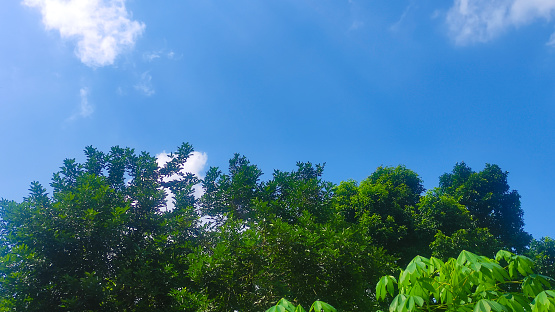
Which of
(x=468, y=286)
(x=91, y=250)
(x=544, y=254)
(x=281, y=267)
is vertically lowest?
(x=468, y=286)

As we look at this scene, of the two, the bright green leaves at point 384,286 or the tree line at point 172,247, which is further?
the tree line at point 172,247

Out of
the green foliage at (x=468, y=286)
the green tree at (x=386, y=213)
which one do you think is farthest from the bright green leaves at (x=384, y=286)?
the green tree at (x=386, y=213)

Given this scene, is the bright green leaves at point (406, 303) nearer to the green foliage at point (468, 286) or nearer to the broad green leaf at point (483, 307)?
the green foliage at point (468, 286)

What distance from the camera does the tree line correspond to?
962cm

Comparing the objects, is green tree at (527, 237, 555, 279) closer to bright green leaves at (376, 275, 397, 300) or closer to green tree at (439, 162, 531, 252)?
green tree at (439, 162, 531, 252)

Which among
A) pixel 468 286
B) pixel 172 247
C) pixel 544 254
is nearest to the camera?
pixel 468 286

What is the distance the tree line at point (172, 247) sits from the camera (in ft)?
31.6

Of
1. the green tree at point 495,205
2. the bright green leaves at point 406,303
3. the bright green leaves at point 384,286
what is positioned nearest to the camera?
the bright green leaves at point 406,303

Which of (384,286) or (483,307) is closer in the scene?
(483,307)

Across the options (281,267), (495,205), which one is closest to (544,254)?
(495,205)

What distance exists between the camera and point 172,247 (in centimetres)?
1148

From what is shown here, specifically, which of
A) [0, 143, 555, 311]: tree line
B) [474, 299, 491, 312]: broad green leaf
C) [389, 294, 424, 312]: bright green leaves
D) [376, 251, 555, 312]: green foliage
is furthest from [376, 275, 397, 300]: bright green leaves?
[0, 143, 555, 311]: tree line

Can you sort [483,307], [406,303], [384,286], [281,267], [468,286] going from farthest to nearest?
[281,267] < [384,286] < [468,286] < [406,303] < [483,307]

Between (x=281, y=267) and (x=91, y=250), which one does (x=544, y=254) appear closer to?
(x=281, y=267)
